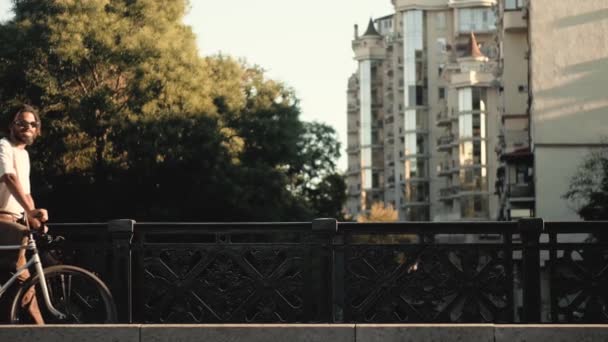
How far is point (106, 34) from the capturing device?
5575 centimetres

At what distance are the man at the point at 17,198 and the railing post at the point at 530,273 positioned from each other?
14.3 feet

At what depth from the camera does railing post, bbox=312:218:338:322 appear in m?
13.8

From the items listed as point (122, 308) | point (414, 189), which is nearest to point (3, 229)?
point (122, 308)

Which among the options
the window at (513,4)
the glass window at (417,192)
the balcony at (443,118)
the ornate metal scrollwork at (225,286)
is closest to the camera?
the ornate metal scrollwork at (225,286)

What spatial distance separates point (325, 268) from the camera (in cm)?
1387

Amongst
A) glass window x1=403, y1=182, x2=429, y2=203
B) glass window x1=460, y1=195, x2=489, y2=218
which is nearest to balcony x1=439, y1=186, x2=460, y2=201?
glass window x1=460, y1=195, x2=489, y2=218

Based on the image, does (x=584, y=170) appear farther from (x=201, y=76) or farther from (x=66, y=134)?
(x=66, y=134)

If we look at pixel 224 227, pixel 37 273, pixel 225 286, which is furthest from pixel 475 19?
pixel 37 273

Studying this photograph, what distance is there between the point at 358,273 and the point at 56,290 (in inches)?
115

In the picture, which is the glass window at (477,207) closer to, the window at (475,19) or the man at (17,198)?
the window at (475,19)

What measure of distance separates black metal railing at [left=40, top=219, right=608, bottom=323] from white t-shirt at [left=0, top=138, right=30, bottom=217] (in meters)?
1.27

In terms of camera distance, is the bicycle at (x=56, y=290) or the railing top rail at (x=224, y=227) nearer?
the bicycle at (x=56, y=290)

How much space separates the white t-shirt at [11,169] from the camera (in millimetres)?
12617

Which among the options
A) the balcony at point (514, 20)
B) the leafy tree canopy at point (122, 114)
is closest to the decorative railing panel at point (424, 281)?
the leafy tree canopy at point (122, 114)
